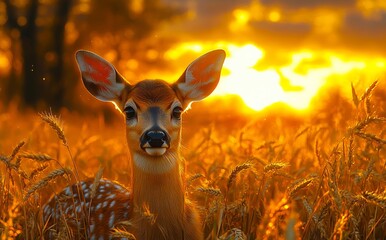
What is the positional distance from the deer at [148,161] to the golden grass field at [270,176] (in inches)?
7.4

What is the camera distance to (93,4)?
33.8 meters

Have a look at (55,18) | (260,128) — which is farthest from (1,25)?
(260,128)

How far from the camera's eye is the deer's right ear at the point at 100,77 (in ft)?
16.1

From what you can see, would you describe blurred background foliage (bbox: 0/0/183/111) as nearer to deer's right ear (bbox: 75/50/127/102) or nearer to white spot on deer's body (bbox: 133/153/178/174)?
deer's right ear (bbox: 75/50/127/102)

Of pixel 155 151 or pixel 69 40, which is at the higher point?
pixel 69 40

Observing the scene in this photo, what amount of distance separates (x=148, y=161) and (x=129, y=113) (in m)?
0.41

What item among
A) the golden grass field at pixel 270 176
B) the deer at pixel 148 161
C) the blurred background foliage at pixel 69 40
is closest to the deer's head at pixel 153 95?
the deer at pixel 148 161

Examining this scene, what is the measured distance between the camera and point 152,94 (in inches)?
180

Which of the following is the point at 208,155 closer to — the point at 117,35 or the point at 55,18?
the point at 55,18

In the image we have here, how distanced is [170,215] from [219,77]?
4.74 ft

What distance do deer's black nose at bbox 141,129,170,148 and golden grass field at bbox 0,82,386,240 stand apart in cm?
36

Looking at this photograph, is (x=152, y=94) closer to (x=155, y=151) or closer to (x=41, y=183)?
(x=155, y=151)

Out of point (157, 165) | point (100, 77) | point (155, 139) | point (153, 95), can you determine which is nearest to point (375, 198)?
point (155, 139)

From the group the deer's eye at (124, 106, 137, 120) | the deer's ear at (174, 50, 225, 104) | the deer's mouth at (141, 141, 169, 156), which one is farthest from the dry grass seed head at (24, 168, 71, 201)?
the deer's ear at (174, 50, 225, 104)
